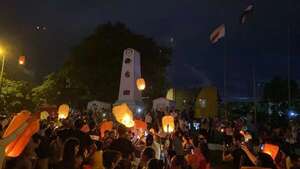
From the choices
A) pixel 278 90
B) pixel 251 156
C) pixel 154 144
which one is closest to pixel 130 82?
pixel 278 90

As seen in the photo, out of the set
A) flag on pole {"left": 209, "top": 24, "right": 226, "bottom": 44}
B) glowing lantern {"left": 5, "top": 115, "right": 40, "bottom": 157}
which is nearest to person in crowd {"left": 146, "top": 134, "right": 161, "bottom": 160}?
glowing lantern {"left": 5, "top": 115, "right": 40, "bottom": 157}

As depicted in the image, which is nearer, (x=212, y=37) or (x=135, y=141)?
(x=135, y=141)

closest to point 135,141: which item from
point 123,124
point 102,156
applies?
point 123,124

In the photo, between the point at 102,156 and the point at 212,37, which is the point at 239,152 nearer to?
the point at 102,156

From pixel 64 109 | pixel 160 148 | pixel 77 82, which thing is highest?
pixel 77 82

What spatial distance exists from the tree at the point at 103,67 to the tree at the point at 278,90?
13712 millimetres

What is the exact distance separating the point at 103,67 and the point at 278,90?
21930mm

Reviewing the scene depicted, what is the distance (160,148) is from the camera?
10.8m

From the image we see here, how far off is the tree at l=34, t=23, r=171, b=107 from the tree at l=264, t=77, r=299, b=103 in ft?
45.0

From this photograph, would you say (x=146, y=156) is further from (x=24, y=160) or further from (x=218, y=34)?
(x=218, y=34)

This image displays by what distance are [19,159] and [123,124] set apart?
6374mm

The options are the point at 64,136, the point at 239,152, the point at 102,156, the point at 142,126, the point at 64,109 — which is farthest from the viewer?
the point at 64,109

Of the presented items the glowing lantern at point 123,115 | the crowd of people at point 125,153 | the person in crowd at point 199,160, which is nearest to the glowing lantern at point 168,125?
the crowd of people at point 125,153

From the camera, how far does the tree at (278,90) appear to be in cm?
4153
